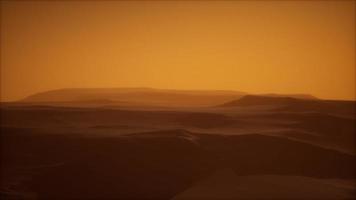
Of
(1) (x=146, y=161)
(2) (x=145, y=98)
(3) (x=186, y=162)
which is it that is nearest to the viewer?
(3) (x=186, y=162)

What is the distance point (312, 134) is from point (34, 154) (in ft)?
37.7

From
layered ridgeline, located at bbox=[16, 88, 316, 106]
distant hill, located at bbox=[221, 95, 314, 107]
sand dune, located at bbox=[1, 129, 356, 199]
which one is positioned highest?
layered ridgeline, located at bbox=[16, 88, 316, 106]

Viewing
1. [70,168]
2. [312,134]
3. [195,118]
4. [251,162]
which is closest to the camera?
[70,168]

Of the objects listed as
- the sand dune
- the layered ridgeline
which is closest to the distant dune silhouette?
the sand dune

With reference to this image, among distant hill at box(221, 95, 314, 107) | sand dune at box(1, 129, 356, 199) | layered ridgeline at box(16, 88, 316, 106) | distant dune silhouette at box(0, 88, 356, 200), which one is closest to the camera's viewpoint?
distant dune silhouette at box(0, 88, 356, 200)

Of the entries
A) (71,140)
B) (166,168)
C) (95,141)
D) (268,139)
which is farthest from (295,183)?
(71,140)

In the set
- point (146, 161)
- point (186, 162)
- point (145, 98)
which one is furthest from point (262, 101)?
point (146, 161)

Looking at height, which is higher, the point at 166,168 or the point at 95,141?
the point at 95,141

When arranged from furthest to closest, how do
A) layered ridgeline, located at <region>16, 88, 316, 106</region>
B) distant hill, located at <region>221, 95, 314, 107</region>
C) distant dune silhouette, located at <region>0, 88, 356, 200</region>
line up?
1. layered ridgeline, located at <region>16, 88, 316, 106</region>
2. distant hill, located at <region>221, 95, 314, 107</region>
3. distant dune silhouette, located at <region>0, 88, 356, 200</region>

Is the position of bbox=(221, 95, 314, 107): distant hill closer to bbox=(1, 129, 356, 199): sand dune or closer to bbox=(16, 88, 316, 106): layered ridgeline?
bbox=(16, 88, 316, 106): layered ridgeline

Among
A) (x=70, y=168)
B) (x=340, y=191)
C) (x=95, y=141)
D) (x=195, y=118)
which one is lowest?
(x=340, y=191)

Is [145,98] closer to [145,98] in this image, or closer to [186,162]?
[145,98]

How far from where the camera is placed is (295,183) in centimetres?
1043

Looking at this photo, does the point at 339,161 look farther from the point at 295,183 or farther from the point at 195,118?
the point at 195,118
